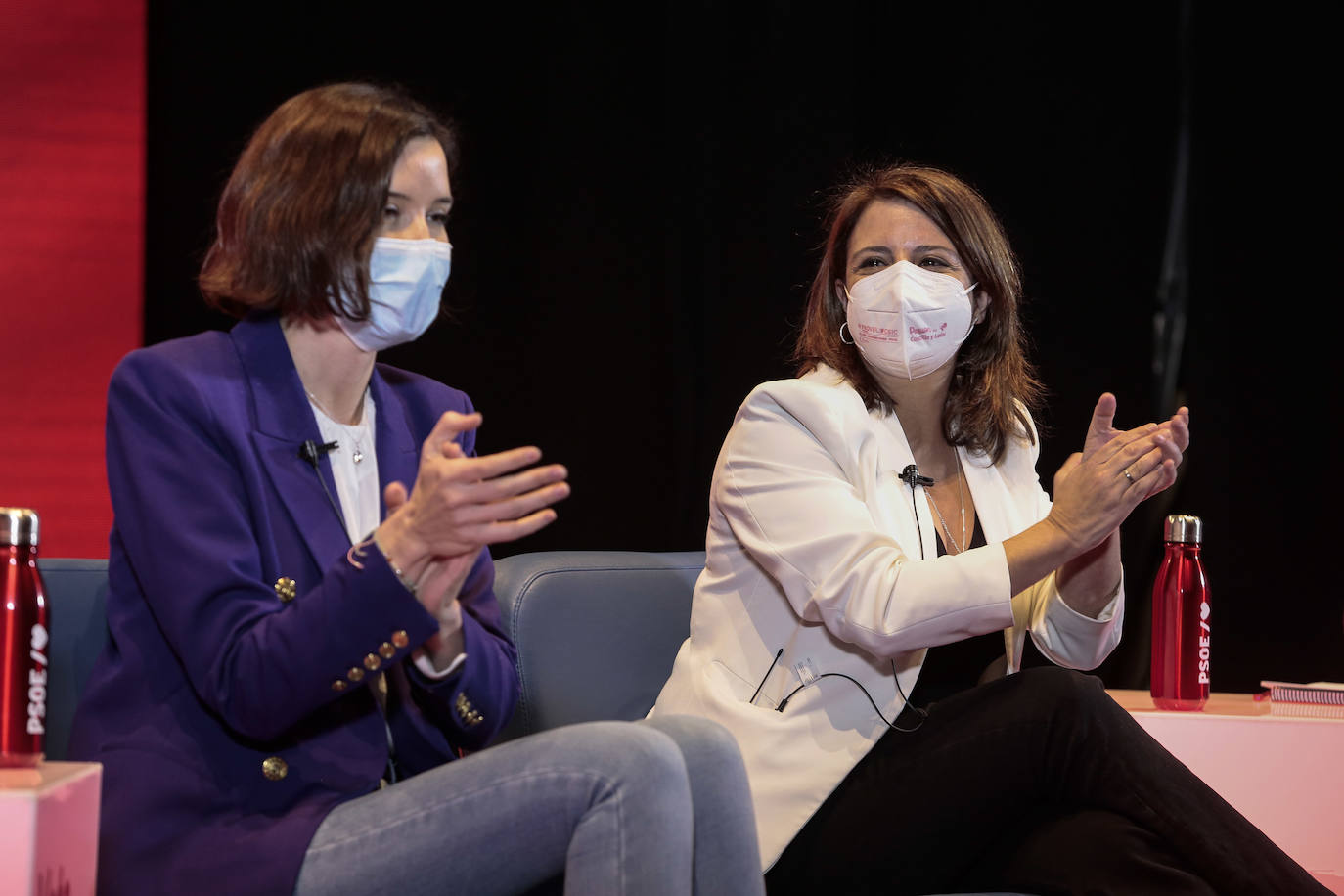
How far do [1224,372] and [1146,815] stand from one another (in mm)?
1767

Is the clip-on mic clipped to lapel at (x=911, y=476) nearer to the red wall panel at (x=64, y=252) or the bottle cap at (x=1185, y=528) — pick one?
the bottle cap at (x=1185, y=528)

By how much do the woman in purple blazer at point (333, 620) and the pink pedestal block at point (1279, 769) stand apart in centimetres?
103

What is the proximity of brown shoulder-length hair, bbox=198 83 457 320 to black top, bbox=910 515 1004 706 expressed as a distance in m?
1.03

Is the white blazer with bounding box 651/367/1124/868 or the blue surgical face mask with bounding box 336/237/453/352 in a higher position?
the blue surgical face mask with bounding box 336/237/453/352

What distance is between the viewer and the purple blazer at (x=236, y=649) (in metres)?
1.36

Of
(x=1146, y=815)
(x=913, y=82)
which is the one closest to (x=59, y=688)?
(x=1146, y=815)

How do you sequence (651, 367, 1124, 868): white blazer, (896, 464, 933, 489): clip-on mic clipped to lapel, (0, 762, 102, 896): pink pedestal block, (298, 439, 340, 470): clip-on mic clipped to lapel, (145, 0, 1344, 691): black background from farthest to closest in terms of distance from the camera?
(145, 0, 1344, 691): black background < (896, 464, 933, 489): clip-on mic clipped to lapel < (651, 367, 1124, 868): white blazer < (298, 439, 340, 470): clip-on mic clipped to lapel < (0, 762, 102, 896): pink pedestal block

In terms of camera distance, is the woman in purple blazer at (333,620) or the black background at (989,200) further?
the black background at (989,200)

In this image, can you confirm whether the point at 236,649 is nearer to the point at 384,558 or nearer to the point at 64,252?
the point at 384,558

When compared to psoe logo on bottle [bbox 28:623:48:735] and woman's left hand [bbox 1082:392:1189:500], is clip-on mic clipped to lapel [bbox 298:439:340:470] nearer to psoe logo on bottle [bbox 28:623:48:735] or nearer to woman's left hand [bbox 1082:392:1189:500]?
psoe logo on bottle [bbox 28:623:48:735]

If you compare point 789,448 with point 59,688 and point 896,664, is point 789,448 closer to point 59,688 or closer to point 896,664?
point 896,664

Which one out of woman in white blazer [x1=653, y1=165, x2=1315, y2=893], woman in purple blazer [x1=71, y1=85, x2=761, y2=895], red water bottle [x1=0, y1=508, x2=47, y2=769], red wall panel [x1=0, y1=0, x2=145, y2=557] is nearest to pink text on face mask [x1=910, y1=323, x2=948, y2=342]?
woman in white blazer [x1=653, y1=165, x2=1315, y2=893]

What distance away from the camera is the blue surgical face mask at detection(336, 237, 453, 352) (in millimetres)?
1629

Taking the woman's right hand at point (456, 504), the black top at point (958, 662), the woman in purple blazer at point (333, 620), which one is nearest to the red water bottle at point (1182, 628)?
the black top at point (958, 662)
